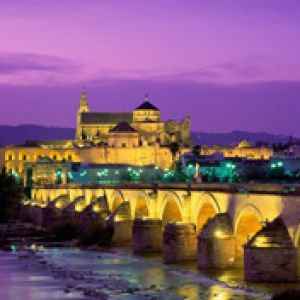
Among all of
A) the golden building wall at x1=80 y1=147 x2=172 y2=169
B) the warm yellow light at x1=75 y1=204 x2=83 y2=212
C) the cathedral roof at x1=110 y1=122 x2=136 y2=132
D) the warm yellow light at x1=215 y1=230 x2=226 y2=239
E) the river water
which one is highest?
the cathedral roof at x1=110 y1=122 x2=136 y2=132

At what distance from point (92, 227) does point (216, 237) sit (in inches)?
981

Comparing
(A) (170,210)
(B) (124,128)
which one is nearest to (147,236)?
(A) (170,210)

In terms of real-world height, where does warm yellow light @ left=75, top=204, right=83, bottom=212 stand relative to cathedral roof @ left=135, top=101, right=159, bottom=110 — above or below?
below

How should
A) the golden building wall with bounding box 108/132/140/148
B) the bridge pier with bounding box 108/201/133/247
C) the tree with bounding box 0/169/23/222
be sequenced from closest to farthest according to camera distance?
1. the bridge pier with bounding box 108/201/133/247
2. the tree with bounding box 0/169/23/222
3. the golden building wall with bounding box 108/132/140/148

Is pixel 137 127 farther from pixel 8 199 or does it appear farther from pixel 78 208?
pixel 78 208

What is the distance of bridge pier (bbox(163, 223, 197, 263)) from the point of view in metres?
48.8

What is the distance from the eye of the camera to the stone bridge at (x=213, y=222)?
3775 cm

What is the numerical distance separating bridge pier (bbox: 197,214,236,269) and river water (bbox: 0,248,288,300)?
2.39ft

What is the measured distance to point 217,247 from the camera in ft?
144

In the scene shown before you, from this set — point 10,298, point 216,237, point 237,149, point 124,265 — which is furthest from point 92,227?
point 237,149

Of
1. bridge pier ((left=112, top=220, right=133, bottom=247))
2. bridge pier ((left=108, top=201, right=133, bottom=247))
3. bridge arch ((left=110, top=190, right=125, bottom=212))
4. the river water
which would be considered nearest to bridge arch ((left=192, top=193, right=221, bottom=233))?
the river water

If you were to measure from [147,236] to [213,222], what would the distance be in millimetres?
12447

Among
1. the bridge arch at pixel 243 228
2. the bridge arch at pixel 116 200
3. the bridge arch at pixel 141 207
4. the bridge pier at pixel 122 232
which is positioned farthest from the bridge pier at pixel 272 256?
the bridge arch at pixel 116 200

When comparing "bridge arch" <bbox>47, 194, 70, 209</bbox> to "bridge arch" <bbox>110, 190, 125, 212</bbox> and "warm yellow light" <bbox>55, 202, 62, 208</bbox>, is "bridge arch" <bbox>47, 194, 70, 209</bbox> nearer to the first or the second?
"warm yellow light" <bbox>55, 202, 62, 208</bbox>
